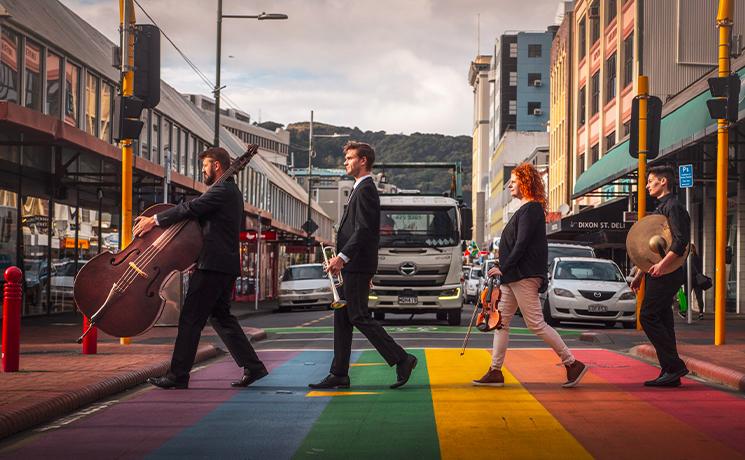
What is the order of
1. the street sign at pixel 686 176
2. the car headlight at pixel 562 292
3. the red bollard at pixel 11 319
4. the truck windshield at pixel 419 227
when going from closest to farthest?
the red bollard at pixel 11 319
the street sign at pixel 686 176
the truck windshield at pixel 419 227
the car headlight at pixel 562 292

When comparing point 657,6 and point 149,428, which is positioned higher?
point 657,6

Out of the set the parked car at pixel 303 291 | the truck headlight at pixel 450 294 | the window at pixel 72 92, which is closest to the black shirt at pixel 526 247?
the truck headlight at pixel 450 294

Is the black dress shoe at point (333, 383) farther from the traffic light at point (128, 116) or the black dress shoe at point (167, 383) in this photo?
the traffic light at point (128, 116)

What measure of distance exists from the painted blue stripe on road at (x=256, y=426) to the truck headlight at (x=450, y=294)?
1288 cm

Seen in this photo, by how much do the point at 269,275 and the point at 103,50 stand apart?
90.3 ft

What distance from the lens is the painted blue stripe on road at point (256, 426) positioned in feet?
22.8

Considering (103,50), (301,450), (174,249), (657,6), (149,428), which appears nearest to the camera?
(301,450)

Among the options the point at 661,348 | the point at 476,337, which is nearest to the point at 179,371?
the point at 661,348

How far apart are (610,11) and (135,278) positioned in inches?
1690

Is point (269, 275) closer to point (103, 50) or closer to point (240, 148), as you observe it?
point (240, 148)

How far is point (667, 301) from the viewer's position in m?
10.7

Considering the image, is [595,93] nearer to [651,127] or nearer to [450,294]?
[450,294]

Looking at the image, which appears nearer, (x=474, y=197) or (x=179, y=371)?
(x=179, y=371)

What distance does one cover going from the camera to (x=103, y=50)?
99.2 ft
